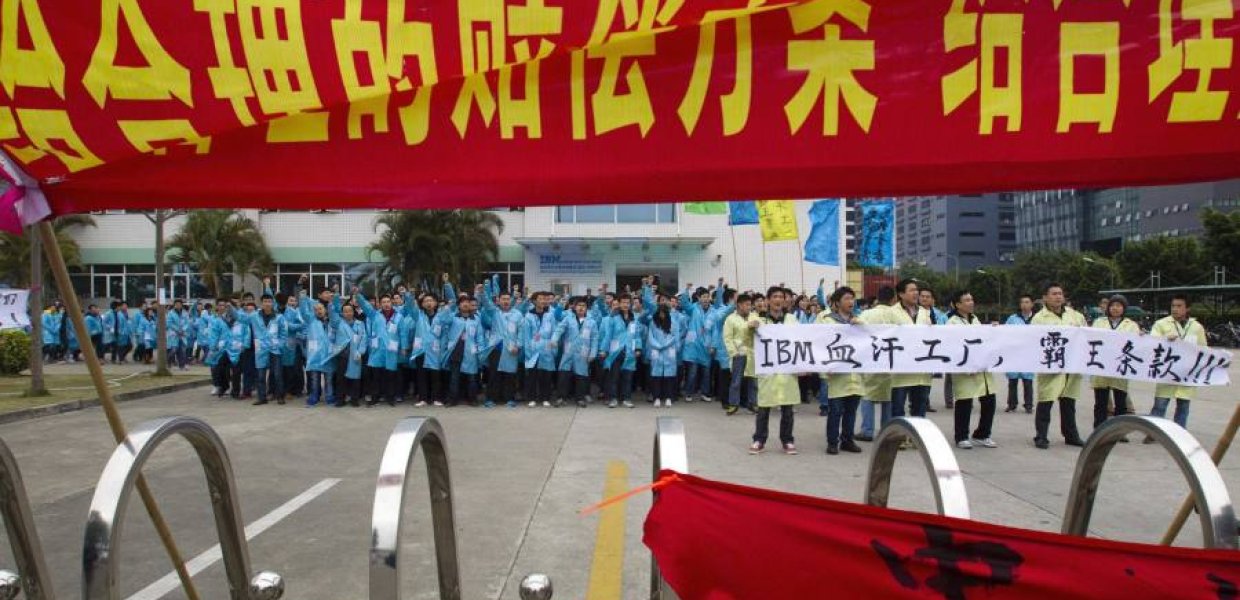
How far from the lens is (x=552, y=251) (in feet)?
96.4

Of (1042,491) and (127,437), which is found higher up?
(127,437)

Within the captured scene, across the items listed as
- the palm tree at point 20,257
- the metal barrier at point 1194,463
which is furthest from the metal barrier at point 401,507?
the palm tree at point 20,257

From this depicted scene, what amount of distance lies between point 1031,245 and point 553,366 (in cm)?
10987

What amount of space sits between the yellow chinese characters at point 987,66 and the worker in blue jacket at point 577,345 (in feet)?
32.9

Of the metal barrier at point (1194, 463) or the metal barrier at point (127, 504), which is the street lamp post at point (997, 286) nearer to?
the metal barrier at point (1194, 463)

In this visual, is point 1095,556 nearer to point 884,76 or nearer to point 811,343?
point 884,76

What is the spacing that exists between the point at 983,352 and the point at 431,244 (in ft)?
74.8

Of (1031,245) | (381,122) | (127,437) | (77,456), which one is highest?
(1031,245)

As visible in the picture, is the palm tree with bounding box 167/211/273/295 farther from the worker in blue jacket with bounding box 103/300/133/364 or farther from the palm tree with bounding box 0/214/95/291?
the worker in blue jacket with bounding box 103/300/133/364

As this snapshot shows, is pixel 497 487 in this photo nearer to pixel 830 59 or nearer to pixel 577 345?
pixel 830 59

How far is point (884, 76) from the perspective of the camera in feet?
6.14

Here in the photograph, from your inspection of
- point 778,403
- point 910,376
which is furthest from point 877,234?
point 778,403

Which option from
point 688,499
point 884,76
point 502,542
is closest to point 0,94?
point 688,499

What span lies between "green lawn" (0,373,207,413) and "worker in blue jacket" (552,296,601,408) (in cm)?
703
